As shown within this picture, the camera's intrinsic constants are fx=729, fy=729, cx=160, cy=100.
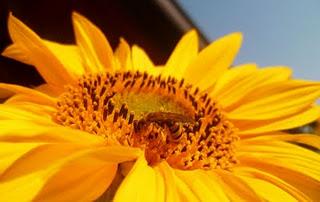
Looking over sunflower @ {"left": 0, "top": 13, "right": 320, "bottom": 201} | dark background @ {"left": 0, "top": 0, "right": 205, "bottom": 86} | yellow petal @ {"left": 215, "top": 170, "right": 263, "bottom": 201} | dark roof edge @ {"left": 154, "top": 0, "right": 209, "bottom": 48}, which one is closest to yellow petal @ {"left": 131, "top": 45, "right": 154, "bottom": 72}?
sunflower @ {"left": 0, "top": 13, "right": 320, "bottom": 201}

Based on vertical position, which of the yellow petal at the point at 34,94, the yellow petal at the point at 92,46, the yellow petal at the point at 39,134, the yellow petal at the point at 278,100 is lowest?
the yellow petal at the point at 39,134

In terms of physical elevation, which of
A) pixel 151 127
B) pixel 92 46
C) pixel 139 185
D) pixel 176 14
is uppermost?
pixel 176 14

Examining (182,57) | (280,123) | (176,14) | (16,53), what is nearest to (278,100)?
(280,123)

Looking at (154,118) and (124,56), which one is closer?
(154,118)

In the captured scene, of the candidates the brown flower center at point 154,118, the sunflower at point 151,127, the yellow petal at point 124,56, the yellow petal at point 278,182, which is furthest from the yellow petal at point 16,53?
A: the yellow petal at point 278,182

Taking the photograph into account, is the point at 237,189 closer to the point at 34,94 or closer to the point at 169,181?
the point at 169,181

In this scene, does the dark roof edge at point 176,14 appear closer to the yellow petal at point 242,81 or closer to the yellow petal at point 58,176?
the yellow petal at point 242,81
